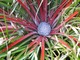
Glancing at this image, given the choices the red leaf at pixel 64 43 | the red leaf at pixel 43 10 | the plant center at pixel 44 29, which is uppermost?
the red leaf at pixel 43 10

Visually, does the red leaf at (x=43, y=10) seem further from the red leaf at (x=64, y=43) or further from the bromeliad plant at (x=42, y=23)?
the red leaf at (x=64, y=43)

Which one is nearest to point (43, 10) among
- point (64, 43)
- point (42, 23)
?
point (42, 23)

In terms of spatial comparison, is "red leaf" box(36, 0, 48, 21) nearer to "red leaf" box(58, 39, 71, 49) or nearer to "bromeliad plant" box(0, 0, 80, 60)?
"bromeliad plant" box(0, 0, 80, 60)

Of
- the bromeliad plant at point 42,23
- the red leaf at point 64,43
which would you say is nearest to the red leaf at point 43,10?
the bromeliad plant at point 42,23

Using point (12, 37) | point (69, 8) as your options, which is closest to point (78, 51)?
point (69, 8)

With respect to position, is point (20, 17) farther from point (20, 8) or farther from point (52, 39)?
point (52, 39)

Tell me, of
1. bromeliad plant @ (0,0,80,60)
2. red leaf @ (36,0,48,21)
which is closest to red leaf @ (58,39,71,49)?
bromeliad plant @ (0,0,80,60)

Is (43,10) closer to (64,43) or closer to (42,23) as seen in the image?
(42,23)
